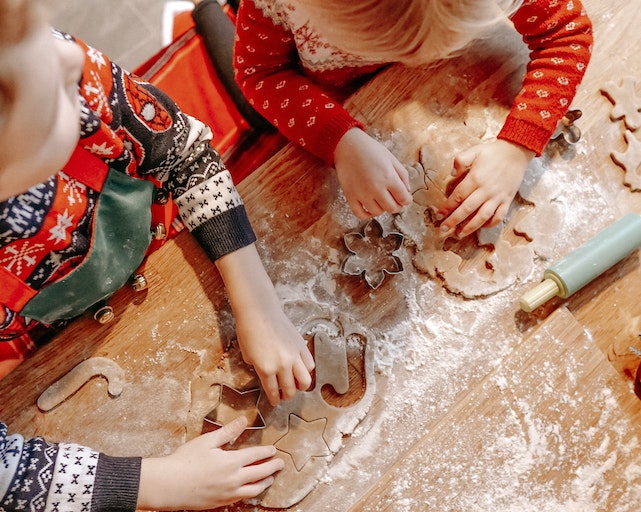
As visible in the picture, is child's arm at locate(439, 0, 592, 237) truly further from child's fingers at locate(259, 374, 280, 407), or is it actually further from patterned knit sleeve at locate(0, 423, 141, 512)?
patterned knit sleeve at locate(0, 423, 141, 512)

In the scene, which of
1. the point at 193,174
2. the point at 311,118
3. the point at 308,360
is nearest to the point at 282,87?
the point at 311,118

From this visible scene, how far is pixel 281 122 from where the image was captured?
83 centimetres

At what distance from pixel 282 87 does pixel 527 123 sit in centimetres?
37

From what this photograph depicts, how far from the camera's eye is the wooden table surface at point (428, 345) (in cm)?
70

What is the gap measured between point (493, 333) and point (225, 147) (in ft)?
1.95

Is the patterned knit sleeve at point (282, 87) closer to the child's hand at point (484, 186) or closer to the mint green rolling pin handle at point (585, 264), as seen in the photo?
the child's hand at point (484, 186)

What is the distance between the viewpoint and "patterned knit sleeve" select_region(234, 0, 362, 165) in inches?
30.8

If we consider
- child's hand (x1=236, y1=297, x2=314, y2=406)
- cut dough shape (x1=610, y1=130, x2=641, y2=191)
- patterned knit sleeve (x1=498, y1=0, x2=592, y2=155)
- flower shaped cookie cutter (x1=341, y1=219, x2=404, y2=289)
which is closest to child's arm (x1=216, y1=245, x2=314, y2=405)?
child's hand (x1=236, y1=297, x2=314, y2=406)

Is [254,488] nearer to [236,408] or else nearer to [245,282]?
[236,408]

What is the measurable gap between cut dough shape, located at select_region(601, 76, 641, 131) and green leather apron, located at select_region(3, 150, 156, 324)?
690 millimetres

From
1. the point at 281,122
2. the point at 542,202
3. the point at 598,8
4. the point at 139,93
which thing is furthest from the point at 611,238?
the point at 139,93

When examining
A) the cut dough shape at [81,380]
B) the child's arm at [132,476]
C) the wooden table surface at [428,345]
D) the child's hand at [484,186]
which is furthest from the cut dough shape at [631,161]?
the cut dough shape at [81,380]

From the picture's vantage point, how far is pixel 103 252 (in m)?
0.72

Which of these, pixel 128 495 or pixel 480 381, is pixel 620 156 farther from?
pixel 128 495
